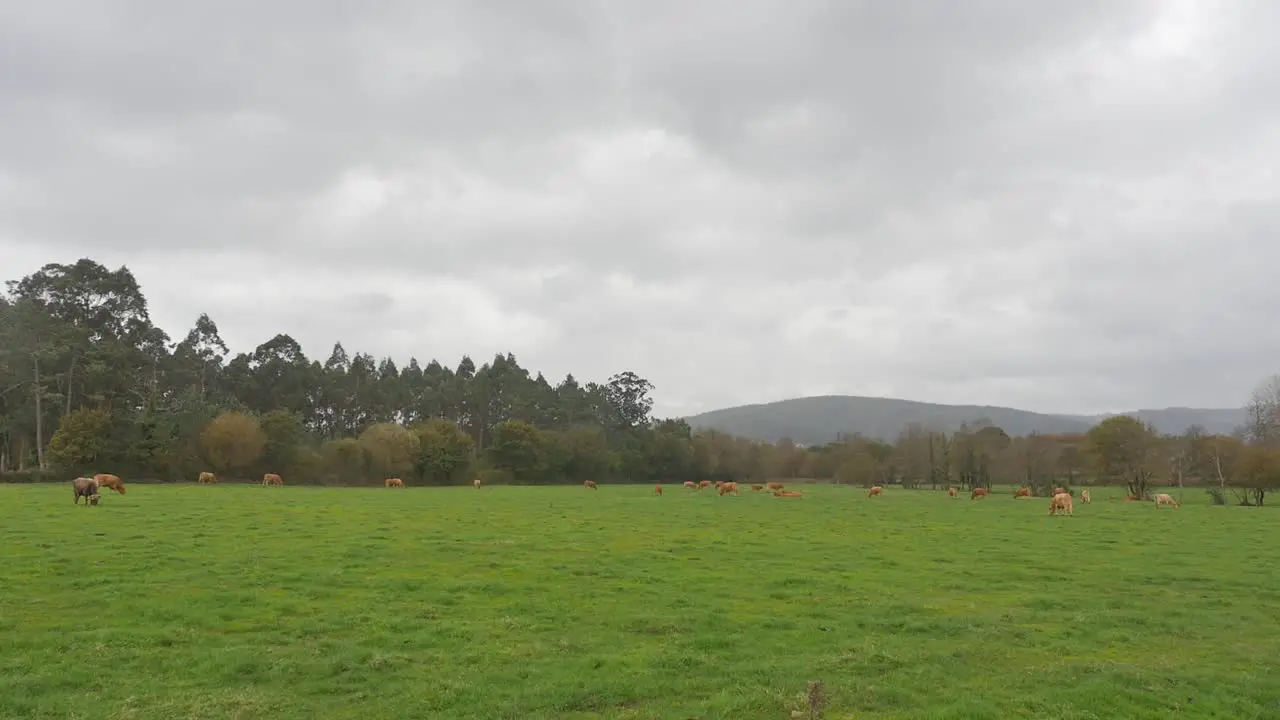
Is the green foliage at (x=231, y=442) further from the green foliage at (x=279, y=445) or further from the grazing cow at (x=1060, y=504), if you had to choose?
the grazing cow at (x=1060, y=504)

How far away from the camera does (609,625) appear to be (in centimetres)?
1395

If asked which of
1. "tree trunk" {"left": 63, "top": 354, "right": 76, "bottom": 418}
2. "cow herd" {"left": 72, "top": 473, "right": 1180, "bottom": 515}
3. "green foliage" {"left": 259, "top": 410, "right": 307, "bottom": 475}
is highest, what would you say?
"tree trunk" {"left": 63, "top": 354, "right": 76, "bottom": 418}

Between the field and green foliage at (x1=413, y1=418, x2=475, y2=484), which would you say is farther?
green foliage at (x1=413, y1=418, x2=475, y2=484)

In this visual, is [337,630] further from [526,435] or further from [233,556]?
[526,435]

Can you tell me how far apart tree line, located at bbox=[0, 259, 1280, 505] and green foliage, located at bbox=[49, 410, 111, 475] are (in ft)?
0.42

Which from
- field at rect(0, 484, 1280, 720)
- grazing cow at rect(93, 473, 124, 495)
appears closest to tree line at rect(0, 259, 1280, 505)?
grazing cow at rect(93, 473, 124, 495)

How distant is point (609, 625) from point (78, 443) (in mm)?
70583

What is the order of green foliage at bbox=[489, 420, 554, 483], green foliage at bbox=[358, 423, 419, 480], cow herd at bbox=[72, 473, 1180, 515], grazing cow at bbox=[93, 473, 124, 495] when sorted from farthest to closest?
green foliage at bbox=[489, 420, 554, 483] → green foliage at bbox=[358, 423, 419, 480] → grazing cow at bbox=[93, 473, 124, 495] → cow herd at bbox=[72, 473, 1180, 515]

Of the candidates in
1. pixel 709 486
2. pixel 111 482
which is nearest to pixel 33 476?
pixel 111 482

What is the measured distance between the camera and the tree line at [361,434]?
232ft

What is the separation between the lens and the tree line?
232 feet

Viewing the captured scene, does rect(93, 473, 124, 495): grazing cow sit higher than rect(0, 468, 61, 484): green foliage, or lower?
higher

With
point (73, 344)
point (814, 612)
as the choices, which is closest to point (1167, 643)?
point (814, 612)

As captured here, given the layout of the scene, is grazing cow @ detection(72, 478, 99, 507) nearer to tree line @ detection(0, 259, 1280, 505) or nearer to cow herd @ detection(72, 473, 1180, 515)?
cow herd @ detection(72, 473, 1180, 515)
